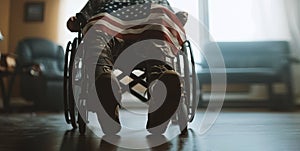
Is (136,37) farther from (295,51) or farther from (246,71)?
(295,51)

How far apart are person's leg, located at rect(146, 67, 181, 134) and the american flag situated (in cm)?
19

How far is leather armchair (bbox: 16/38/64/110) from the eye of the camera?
272 centimetres

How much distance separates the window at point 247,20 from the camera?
337cm

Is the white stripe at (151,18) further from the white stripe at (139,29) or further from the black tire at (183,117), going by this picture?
the black tire at (183,117)

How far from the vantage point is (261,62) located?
319 cm

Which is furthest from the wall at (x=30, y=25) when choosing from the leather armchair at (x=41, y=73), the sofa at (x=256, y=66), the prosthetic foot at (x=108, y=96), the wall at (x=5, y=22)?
the prosthetic foot at (x=108, y=96)

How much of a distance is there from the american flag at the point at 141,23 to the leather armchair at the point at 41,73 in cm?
169

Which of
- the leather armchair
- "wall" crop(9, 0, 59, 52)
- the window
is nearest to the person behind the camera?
the leather armchair

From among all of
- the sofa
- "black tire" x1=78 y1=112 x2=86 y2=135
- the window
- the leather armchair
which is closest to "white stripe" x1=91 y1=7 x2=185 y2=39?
"black tire" x1=78 y1=112 x2=86 y2=135

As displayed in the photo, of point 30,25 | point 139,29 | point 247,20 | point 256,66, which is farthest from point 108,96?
point 30,25

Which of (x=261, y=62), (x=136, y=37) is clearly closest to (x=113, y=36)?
(x=136, y=37)

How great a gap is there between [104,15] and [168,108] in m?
0.42

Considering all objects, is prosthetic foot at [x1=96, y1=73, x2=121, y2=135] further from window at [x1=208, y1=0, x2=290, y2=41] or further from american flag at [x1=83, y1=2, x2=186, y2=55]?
window at [x1=208, y1=0, x2=290, y2=41]

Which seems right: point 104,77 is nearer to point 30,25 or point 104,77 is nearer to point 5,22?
point 30,25
